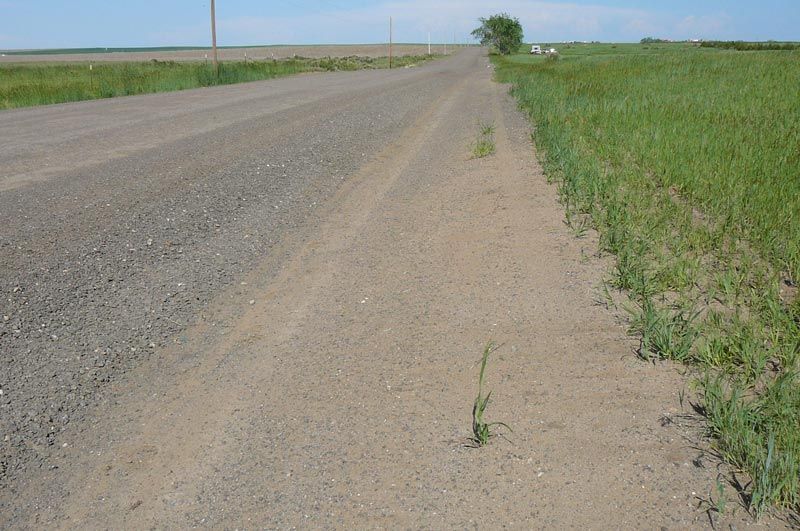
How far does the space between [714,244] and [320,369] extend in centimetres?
349

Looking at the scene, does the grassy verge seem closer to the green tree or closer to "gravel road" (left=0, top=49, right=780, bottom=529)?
"gravel road" (left=0, top=49, right=780, bottom=529)

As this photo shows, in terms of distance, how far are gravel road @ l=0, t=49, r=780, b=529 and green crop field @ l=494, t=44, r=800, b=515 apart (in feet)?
0.64

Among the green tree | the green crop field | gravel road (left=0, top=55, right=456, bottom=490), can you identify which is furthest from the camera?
the green tree

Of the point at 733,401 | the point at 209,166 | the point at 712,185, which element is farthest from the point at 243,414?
the point at 209,166

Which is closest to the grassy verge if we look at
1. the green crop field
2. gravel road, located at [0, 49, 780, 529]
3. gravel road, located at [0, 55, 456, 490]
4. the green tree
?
gravel road, located at [0, 55, 456, 490]

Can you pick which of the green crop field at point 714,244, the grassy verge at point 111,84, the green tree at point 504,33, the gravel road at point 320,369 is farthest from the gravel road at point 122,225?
the green tree at point 504,33

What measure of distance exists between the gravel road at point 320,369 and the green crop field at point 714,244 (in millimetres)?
195

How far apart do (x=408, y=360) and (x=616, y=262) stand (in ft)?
7.34

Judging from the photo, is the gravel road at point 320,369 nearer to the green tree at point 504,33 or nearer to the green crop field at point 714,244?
the green crop field at point 714,244

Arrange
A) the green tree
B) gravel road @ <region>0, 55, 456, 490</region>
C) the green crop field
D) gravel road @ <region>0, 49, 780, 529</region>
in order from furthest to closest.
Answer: the green tree
gravel road @ <region>0, 55, 456, 490</region>
the green crop field
gravel road @ <region>0, 49, 780, 529</region>

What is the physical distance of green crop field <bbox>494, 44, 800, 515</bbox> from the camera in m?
2.97

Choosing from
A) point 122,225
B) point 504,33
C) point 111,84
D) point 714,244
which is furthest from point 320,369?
point 504,33

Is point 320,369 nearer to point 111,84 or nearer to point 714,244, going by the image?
Answer: point 714,244

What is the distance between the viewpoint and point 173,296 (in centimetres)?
511
